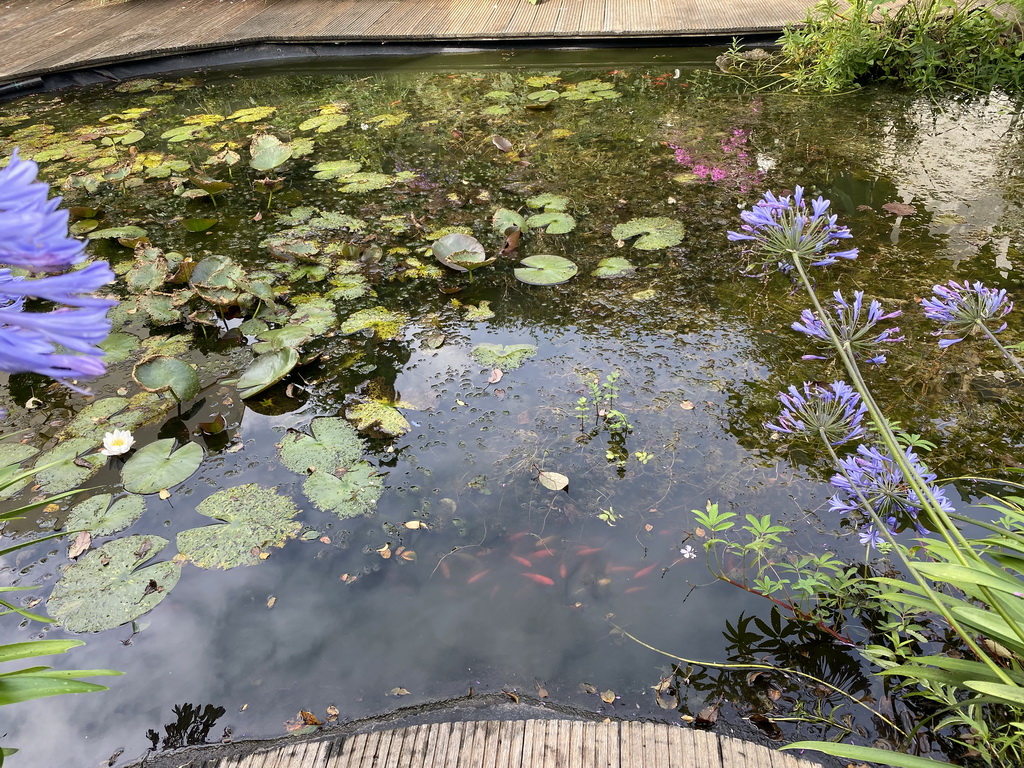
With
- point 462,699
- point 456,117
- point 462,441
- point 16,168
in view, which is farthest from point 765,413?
point 456,117

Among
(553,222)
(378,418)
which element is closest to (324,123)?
(553,222)

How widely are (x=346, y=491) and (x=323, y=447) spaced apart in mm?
201

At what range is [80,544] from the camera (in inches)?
68.6

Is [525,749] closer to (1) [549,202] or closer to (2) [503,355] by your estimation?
(2) [503,355]

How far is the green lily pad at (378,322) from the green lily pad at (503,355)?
12.7 inches

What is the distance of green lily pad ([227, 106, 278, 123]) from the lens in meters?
4.18

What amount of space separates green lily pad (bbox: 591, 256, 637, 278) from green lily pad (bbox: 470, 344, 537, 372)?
1.66 ft

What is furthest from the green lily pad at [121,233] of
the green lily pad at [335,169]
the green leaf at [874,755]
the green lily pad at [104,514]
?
the green leaf at [874,755]

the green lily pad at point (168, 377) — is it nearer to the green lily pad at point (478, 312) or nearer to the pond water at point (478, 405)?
the pond water at point (478, 405)

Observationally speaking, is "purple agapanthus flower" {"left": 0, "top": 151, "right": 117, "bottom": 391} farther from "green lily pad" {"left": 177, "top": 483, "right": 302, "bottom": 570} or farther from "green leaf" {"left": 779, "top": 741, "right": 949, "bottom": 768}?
"green lily pad" {"left": 177, "top": 483, "right": 302, "bottom": 570}

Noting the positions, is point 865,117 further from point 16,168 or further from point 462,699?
point 16,168

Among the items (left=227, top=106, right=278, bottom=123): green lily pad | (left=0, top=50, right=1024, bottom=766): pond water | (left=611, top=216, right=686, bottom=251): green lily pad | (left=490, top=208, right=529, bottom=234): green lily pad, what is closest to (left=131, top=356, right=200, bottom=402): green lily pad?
(left=0, top=50, right=1024, bottom=766): pond water

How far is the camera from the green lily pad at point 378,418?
6.61 feet

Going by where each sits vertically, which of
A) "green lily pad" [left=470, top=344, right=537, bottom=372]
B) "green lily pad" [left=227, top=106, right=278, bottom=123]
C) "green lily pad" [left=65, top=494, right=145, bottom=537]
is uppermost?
"green lily pad" [left=227, top=106, right=278, bottom=123]
